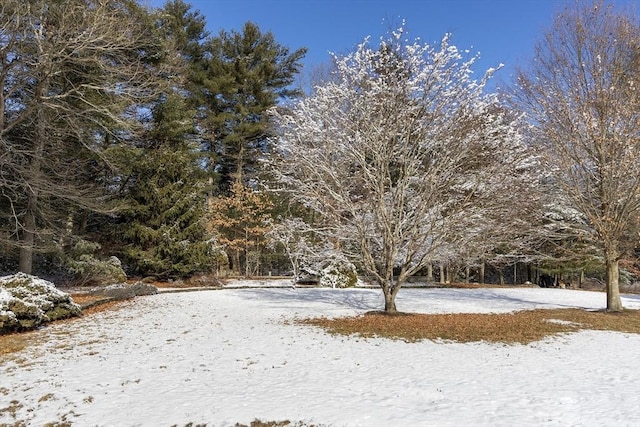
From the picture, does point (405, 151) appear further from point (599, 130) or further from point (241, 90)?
point (241, 90)

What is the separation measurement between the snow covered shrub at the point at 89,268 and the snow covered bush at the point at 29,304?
5.76 metres

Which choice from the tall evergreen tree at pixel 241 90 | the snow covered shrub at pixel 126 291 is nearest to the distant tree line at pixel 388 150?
the snow covered shrub at pixel 126 291

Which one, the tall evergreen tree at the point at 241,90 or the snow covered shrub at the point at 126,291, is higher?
the tall evergreen tree at the point at 241,90

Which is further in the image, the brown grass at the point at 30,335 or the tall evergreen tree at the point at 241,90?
the tall evergreen tree at the point at 241,90

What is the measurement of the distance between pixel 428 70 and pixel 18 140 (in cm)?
1358

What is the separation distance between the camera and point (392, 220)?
10.1 meters

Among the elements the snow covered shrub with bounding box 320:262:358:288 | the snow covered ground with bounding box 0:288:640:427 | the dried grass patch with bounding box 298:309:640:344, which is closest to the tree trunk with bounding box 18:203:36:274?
the snow covered ground with bounding box 0:288:640:427

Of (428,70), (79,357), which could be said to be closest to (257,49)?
(428,70)

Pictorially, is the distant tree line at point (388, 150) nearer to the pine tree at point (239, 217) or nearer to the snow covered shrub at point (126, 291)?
the snow covered shrub at point (126, 291)

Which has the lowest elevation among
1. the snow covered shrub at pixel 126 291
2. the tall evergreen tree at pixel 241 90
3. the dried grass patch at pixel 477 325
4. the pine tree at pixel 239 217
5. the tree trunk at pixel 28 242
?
the dried grass patch at pixel 477 325

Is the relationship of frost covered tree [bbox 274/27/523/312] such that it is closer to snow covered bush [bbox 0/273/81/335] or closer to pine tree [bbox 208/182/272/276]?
snow covered bush [bbox 0/273/81/335]

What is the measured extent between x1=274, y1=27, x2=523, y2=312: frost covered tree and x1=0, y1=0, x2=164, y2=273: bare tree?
641 cm

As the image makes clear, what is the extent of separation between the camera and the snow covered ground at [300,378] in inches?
172

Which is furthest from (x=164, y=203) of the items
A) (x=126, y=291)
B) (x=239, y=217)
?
(x=126, y=291)
